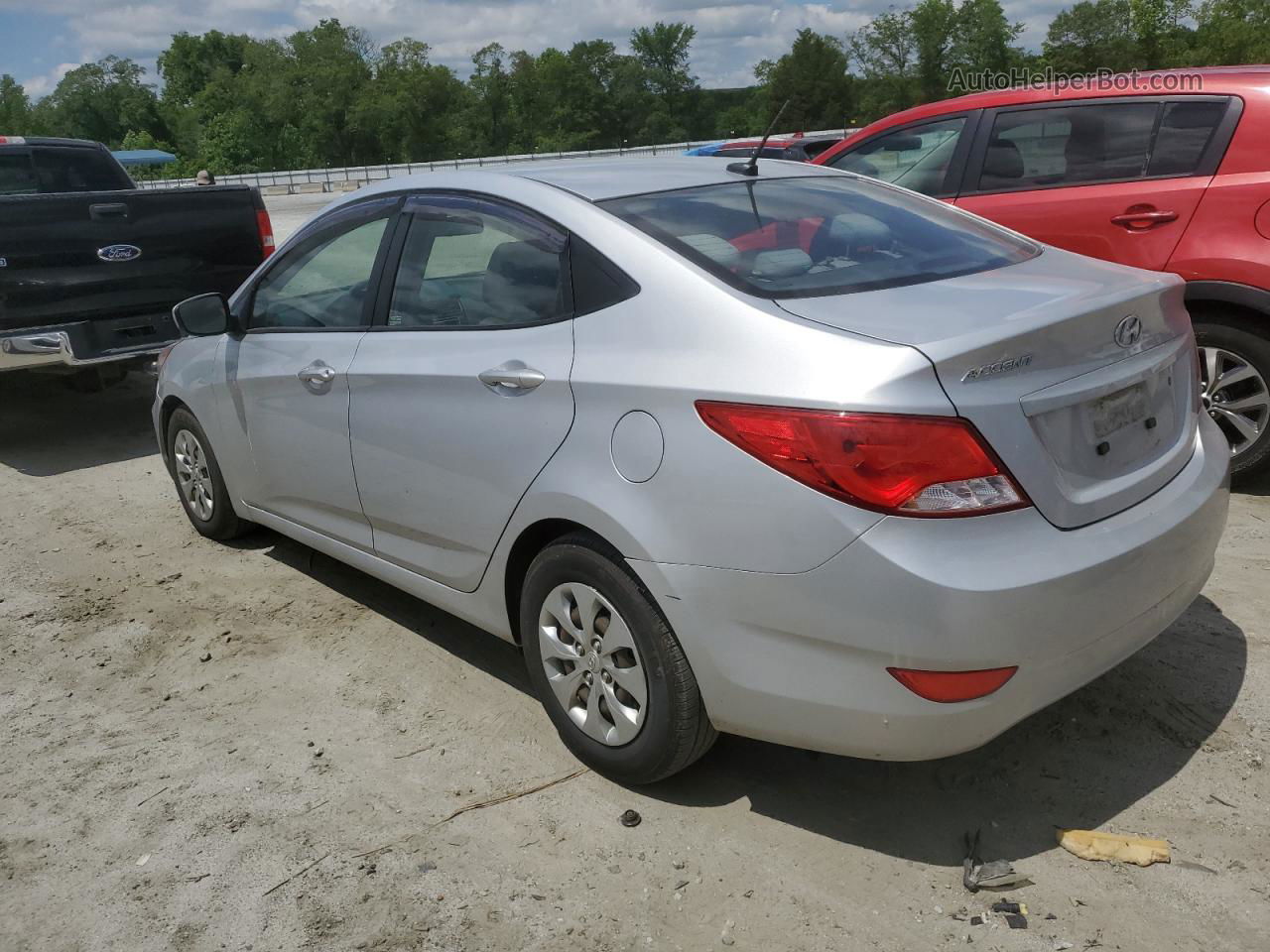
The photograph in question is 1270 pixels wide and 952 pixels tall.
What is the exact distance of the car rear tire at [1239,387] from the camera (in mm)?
5023

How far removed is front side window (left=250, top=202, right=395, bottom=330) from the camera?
401 centimetres

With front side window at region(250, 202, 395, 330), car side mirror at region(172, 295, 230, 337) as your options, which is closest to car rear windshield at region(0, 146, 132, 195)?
car side mirror at region(172, 295, 230, 337)

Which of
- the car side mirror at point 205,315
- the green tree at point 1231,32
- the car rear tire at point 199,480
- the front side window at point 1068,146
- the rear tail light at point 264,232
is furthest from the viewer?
the green tree at point 1231,32

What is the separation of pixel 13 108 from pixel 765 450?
142 metres

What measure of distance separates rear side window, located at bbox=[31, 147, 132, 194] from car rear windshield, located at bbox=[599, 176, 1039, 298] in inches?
282

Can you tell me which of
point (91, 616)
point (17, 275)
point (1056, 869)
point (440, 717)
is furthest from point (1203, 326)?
point (17, 275)

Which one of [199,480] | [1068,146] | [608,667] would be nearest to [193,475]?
[199,480]

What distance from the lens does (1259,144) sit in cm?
495

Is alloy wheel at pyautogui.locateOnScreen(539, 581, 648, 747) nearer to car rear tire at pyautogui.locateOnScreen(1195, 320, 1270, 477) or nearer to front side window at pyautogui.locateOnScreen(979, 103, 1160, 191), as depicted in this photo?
car rear tire at pyautogui.locateOnScreen(1195, 320, 1270, 477)

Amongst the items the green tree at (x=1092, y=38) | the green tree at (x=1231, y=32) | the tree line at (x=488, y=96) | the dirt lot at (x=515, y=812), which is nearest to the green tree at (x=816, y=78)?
the tree line at (x=488, y=96)

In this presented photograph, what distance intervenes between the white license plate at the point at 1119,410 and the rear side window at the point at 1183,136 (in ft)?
9.41

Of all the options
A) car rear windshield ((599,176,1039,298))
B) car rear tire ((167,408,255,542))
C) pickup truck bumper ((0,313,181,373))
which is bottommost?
car rear tire ((167,408,255,542))

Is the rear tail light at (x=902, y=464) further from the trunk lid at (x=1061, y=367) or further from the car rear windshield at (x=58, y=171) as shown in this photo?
the car rear windshield at (x=58, y=171)

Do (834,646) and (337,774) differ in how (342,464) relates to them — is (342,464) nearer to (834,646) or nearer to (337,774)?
(337,774)
